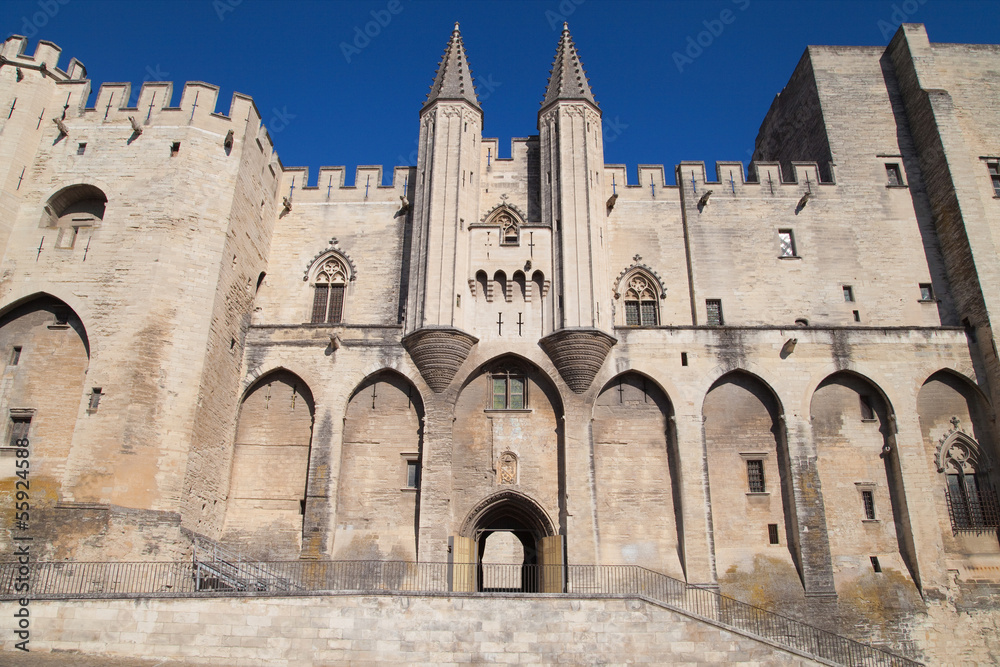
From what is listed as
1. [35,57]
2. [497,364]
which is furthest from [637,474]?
[35,57]

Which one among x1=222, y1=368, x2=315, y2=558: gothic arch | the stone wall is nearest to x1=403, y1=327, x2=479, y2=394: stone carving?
x1=222, y1=368, x2=315, y2=558: gothic arch

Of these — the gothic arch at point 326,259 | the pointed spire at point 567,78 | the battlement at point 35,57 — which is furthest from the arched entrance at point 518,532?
the battlement at point 35,57

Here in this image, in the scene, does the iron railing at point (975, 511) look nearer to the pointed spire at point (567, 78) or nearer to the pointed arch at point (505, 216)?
the pointed arch at point (505, 216)

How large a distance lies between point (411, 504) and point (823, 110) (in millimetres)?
19296

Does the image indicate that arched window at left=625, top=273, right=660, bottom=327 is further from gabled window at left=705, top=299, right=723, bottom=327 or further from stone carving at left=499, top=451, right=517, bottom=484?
stone carving at left=499, top=451, right=517, bottom=484

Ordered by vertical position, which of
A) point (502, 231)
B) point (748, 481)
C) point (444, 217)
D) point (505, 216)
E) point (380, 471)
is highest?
point (505, 216)

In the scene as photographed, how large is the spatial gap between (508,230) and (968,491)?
48.5ft

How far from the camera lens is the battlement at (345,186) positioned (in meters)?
24.5

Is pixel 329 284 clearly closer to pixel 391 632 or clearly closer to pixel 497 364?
pixel 497 364

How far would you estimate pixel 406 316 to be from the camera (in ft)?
67.4

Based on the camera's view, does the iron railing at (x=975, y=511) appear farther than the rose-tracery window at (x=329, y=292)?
No

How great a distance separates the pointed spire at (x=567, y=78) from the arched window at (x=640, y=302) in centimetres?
582

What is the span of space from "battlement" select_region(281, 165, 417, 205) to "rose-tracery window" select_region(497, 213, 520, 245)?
3.21m

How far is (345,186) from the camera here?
81.1 feet
